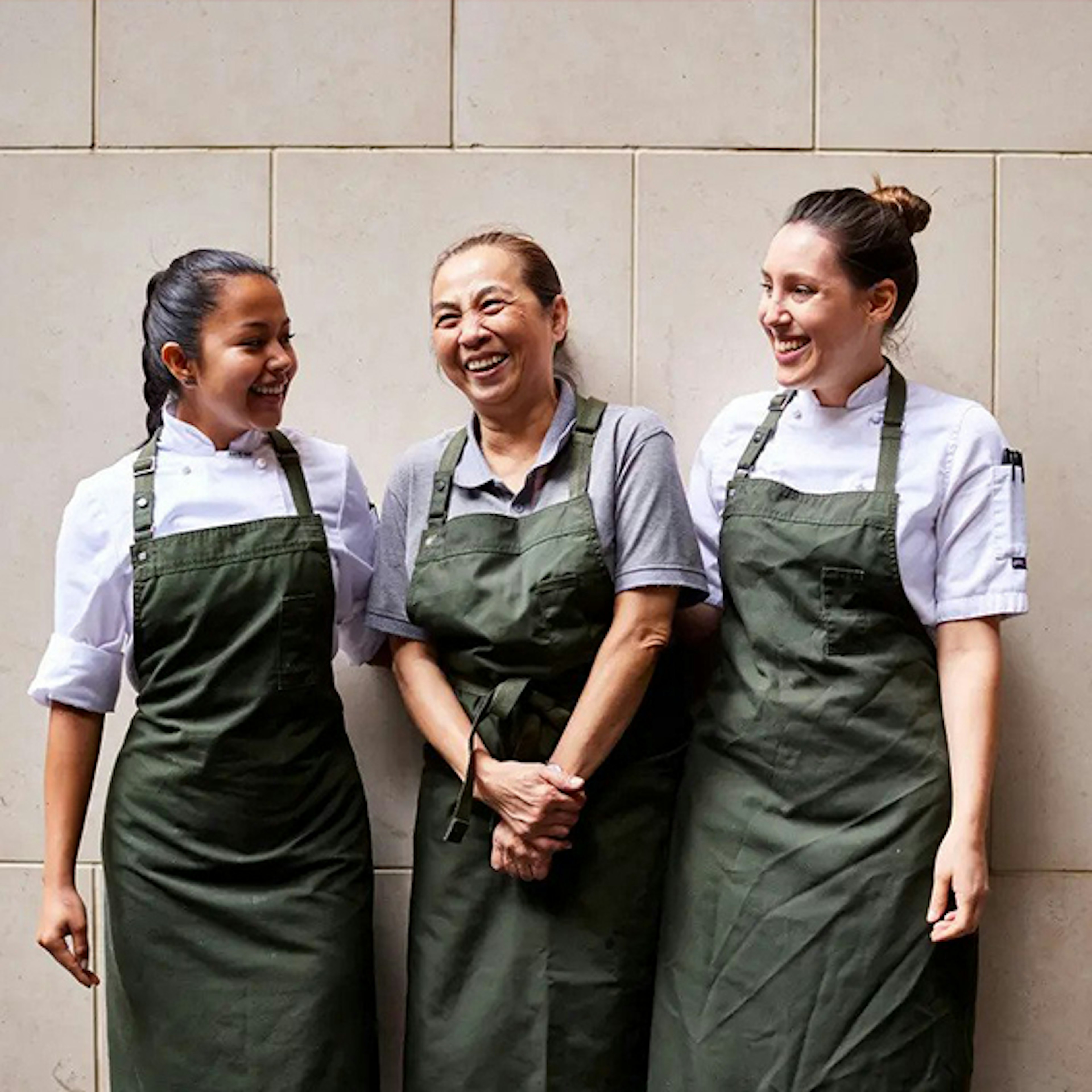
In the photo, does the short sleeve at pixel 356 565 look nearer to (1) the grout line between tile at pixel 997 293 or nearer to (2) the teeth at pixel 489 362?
(2) the teeth at pixel 489 362

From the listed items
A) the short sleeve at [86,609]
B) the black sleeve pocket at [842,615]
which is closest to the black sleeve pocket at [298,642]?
the short sleeve at [86,609]

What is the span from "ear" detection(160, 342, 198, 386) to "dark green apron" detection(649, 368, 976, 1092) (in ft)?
2.47

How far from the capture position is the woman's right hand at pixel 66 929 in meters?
1.88

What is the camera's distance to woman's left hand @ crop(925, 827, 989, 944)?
66.8 inches

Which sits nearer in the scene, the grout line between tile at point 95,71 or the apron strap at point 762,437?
the apron strap at point 762,437

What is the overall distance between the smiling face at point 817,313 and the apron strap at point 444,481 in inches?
17.6

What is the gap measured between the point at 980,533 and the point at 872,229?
41cm

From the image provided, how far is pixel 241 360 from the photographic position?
182cm

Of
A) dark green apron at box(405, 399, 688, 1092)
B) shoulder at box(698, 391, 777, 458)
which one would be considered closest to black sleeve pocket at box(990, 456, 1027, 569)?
shoulder at box(698, 391, 777, 458)

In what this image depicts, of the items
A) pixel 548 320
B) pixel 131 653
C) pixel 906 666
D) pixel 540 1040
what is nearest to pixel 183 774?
pixel 131 653

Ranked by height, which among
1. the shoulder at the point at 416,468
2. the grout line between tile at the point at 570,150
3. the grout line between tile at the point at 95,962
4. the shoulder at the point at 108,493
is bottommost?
the grout line between tile at the point at 95,962

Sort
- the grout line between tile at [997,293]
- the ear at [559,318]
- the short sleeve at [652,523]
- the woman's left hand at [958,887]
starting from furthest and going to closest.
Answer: the grout line between tile at [997,293], the ear at [559,318], the short sleeve at [652,523], the woman's left hand at [958,887]

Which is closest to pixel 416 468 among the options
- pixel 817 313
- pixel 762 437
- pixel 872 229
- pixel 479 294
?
pixel 479 294

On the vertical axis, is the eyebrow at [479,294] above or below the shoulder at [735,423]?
above
